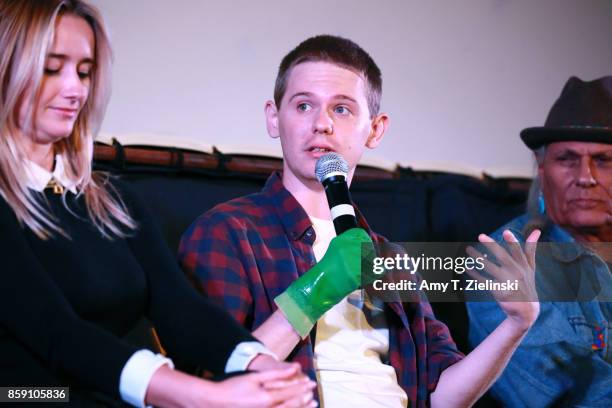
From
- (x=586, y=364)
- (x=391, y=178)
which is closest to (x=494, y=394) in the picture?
(x=586, y=364)

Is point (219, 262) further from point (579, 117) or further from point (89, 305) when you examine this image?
point (579, 117)

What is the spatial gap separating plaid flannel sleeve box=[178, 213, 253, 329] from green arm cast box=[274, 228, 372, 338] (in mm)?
83

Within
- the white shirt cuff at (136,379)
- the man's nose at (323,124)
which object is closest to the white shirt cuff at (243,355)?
the white shirt cuff at (136,379)

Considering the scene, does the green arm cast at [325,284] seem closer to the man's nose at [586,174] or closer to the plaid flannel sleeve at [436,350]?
the plaid flannel sleeve at [436,350]

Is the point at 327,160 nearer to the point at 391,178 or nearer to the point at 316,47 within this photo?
the point at 316,47

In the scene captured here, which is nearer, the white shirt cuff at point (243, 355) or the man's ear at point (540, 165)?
the white shirt cuff at point (243, 355)

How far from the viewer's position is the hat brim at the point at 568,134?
6.24 feet

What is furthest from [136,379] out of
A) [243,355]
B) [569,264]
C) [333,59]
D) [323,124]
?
[569,264]

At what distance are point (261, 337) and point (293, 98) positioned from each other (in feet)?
1.61

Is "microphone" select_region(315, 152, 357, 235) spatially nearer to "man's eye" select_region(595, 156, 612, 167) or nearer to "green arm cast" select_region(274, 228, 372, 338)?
"green arm cast" select_region(274, 228, 372, 338)

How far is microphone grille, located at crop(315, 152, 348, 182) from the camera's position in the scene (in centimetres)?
132

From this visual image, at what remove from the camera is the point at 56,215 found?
1217 millimetres

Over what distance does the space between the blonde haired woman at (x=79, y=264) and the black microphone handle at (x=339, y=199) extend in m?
0.22

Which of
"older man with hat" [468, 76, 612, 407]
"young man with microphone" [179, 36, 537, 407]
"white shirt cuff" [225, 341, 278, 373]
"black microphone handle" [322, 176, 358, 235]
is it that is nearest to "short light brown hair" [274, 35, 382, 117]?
"young man with microphone" [179, 36, 537, 407]
